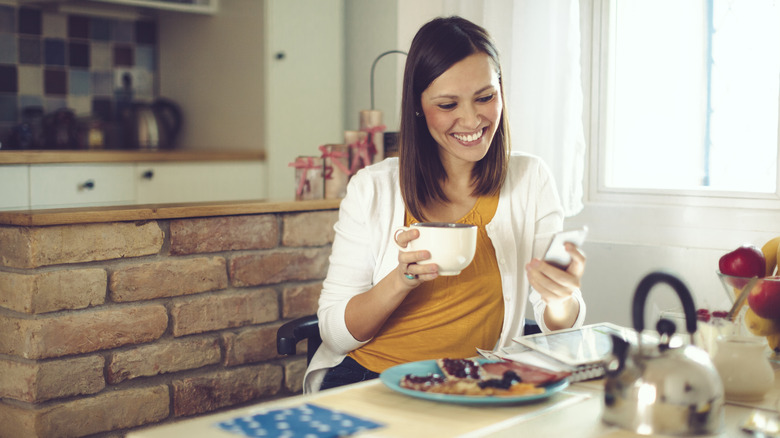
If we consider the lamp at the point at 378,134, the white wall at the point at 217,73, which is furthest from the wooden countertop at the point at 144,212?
the white wall at the point at 217,73

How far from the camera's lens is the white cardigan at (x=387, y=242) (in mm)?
1580

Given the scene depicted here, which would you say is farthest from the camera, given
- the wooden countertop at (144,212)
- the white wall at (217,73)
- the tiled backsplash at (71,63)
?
the tiled backsplash at (71,63)

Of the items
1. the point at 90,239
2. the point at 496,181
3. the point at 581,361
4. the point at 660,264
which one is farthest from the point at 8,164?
the point at 581,361

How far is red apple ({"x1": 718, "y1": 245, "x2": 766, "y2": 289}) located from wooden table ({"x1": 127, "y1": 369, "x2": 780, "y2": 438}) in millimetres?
187

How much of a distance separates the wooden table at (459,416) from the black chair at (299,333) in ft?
1.57

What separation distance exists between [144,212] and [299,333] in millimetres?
396

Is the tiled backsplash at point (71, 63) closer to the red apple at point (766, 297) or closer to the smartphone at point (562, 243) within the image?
the smartphone at point (562, 243)

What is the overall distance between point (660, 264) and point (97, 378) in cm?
141

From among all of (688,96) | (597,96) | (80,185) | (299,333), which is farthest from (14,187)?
(688,96)

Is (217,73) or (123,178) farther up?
(217,73)

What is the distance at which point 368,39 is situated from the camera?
325 centimetres

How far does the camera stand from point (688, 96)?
2.14m

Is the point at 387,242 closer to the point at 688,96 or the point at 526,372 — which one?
the point at 526,372

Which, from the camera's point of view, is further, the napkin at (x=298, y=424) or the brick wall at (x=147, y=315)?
the brick wall at (x=147, y=315)
